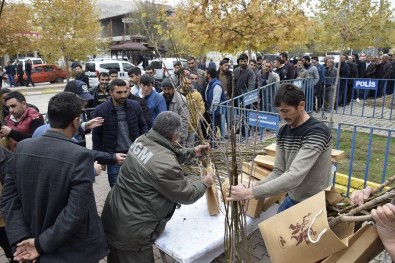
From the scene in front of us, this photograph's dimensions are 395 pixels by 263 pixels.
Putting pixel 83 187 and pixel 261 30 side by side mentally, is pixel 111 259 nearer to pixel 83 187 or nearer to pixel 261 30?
pixel 83 187

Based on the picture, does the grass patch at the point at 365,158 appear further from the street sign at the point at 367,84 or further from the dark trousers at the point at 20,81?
the dark trousers at the point at 20,81

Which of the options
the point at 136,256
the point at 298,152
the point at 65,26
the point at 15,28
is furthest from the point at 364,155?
the point at 15,28

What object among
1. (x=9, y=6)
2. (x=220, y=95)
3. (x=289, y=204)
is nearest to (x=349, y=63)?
(x=220, y=95)

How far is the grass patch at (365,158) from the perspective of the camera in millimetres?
5098

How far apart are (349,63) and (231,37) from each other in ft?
16.6

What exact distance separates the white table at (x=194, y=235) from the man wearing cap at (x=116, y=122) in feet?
4.29

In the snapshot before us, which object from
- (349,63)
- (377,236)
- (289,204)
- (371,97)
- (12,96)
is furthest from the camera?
(371,97)

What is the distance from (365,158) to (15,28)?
18.9 metres

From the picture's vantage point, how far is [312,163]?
7.04 feet

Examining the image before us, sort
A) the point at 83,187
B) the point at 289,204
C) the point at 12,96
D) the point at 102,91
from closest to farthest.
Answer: the point at 83,187
the point at 289,204
the point at 12,96
the point at 102,91

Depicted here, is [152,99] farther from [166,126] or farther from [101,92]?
[166,126]

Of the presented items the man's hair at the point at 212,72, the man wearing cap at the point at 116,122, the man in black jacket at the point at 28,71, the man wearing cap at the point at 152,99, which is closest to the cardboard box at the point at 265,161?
the man wearing cap at the point at 116,122

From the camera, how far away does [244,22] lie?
25.8 feet

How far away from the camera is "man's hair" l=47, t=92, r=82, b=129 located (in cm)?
194
